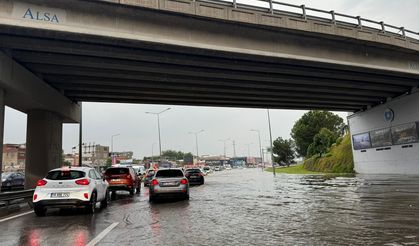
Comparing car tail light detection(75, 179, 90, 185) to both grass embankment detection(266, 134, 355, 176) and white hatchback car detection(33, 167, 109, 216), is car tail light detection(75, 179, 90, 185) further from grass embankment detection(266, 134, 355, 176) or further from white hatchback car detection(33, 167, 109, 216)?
grass embankment detection(266, 134, 355, 176)

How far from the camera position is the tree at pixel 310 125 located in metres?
88.2

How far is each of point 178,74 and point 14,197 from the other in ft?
38.4

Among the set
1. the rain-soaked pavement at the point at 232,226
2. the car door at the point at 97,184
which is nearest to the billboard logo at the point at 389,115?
the rain-soaked pavement at the point at 232,226

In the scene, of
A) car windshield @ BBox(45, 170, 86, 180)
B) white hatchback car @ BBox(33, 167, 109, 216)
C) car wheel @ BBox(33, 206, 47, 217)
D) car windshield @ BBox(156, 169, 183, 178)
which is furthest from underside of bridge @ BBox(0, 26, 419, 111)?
car wheel @ BBox(33, 206, 47, 217)

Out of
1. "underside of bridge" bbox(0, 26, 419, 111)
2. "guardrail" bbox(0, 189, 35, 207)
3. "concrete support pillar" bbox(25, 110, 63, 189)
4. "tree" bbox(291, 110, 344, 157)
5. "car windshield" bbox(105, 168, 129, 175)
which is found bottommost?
"guardrail" bbox(0, 189, 35, 207)

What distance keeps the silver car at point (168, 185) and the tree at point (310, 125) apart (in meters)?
75.5

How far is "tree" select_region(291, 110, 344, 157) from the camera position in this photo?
88.2 m

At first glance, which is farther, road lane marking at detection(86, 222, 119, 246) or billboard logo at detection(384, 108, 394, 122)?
billboard logo at detection(384, 108, 394, 122)

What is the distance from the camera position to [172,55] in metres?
19.8

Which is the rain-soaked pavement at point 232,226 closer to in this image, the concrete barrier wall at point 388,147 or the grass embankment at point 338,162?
the concrete barrier wall at point 388,147

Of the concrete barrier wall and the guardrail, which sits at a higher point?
the concrete barrier wall

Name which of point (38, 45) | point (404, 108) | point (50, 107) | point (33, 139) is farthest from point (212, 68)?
point (404, 108)

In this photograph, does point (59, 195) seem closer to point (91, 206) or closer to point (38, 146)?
point (91, 206)

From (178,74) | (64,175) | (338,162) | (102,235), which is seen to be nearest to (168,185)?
(64,175)
